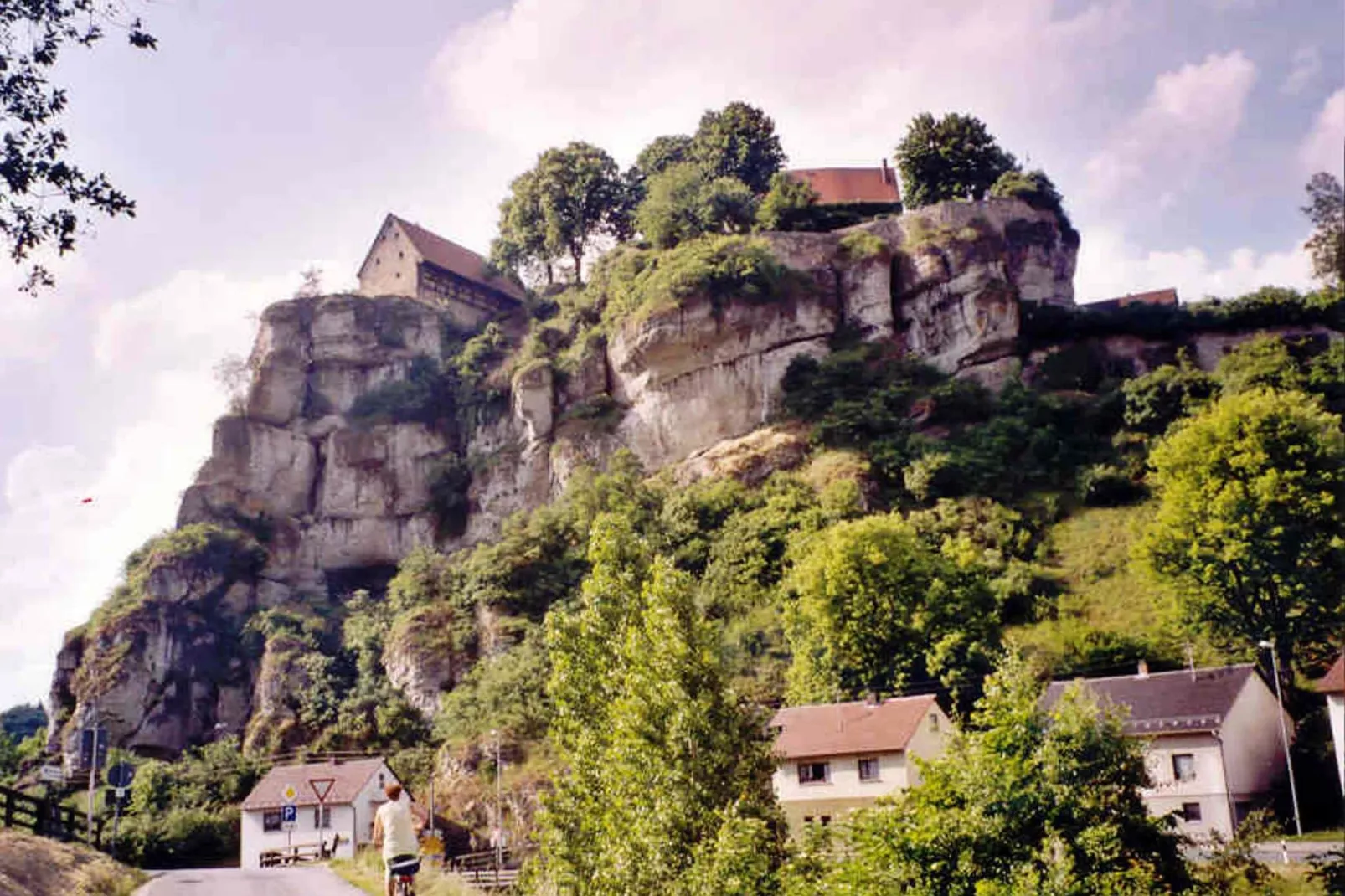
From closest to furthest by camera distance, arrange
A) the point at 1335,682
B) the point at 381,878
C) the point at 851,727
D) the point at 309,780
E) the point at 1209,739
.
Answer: the point at 381,878 → the point at 1335,682 → the point at 1209,739 → the point at 851,727 → the point at 309,780

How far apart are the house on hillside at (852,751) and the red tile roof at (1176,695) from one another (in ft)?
15.9

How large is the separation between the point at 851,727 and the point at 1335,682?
15.9 metres

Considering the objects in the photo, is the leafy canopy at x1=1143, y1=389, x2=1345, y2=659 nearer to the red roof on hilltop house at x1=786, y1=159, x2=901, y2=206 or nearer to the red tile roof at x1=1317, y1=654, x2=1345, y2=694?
the red tile roof at x1=1317, y1=654, x2=1345, y2=694

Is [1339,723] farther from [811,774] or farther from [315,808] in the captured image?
[315,808]

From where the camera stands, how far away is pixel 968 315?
65812 mm

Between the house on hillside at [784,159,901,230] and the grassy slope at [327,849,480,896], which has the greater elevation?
the house on hillside at [784,159,901,230]

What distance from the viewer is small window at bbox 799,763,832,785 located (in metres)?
41.6

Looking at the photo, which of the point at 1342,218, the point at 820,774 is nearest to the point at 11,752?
the point at 820,774

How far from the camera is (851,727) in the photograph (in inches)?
1644

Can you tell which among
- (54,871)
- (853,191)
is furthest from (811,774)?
(853,191)

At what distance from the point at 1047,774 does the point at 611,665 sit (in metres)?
9.02

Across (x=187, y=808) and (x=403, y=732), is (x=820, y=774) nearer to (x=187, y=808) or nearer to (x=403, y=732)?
(x=403, y=732)

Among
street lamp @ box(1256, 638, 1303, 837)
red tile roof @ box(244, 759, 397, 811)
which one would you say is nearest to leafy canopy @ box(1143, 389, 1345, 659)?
street lamp @ box(1256, 638, 1303, 837)

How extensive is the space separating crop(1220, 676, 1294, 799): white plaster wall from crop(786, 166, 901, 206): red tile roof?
1922 inches
